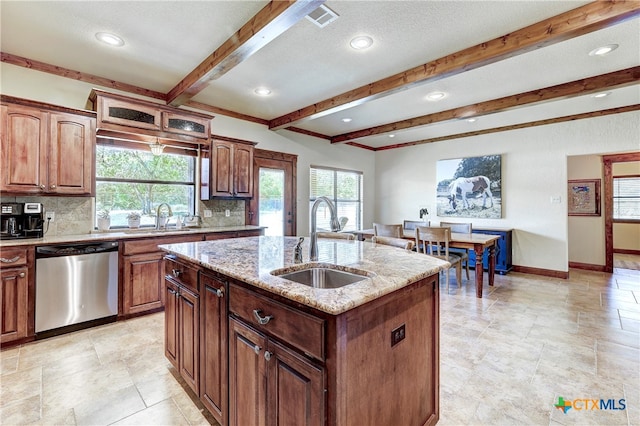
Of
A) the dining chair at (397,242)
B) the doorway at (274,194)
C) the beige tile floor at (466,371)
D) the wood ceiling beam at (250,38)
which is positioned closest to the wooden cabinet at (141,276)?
the beige tile floor at (466,371)

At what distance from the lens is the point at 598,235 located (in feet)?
17.9

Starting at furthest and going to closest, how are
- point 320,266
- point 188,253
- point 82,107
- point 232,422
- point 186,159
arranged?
point 186,159 → point 82,107 → point 188,253 → point 320,266 → point 232,422

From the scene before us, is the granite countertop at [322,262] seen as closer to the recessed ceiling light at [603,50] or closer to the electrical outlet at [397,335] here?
the electrical outlet at [397,335]

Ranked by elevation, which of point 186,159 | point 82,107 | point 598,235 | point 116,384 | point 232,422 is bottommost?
point 116,384

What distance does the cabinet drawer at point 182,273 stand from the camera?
1.80 meters

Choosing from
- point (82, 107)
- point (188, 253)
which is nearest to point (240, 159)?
point (82, 107)

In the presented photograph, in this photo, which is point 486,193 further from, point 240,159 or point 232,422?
point 232,422

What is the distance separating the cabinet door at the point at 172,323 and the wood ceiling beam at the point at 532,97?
14.2 feet

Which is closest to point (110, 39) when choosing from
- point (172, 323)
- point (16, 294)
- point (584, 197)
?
point (16, 294)

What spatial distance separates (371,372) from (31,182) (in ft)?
11.3

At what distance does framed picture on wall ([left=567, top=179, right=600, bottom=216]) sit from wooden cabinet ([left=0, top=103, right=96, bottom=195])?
7.94 meters

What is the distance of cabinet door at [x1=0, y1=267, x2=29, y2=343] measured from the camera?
8.19ft

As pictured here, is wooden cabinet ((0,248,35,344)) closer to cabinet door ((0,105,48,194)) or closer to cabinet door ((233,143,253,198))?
cabinet door ((0,105,48,194))

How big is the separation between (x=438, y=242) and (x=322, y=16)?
10.2 feet
